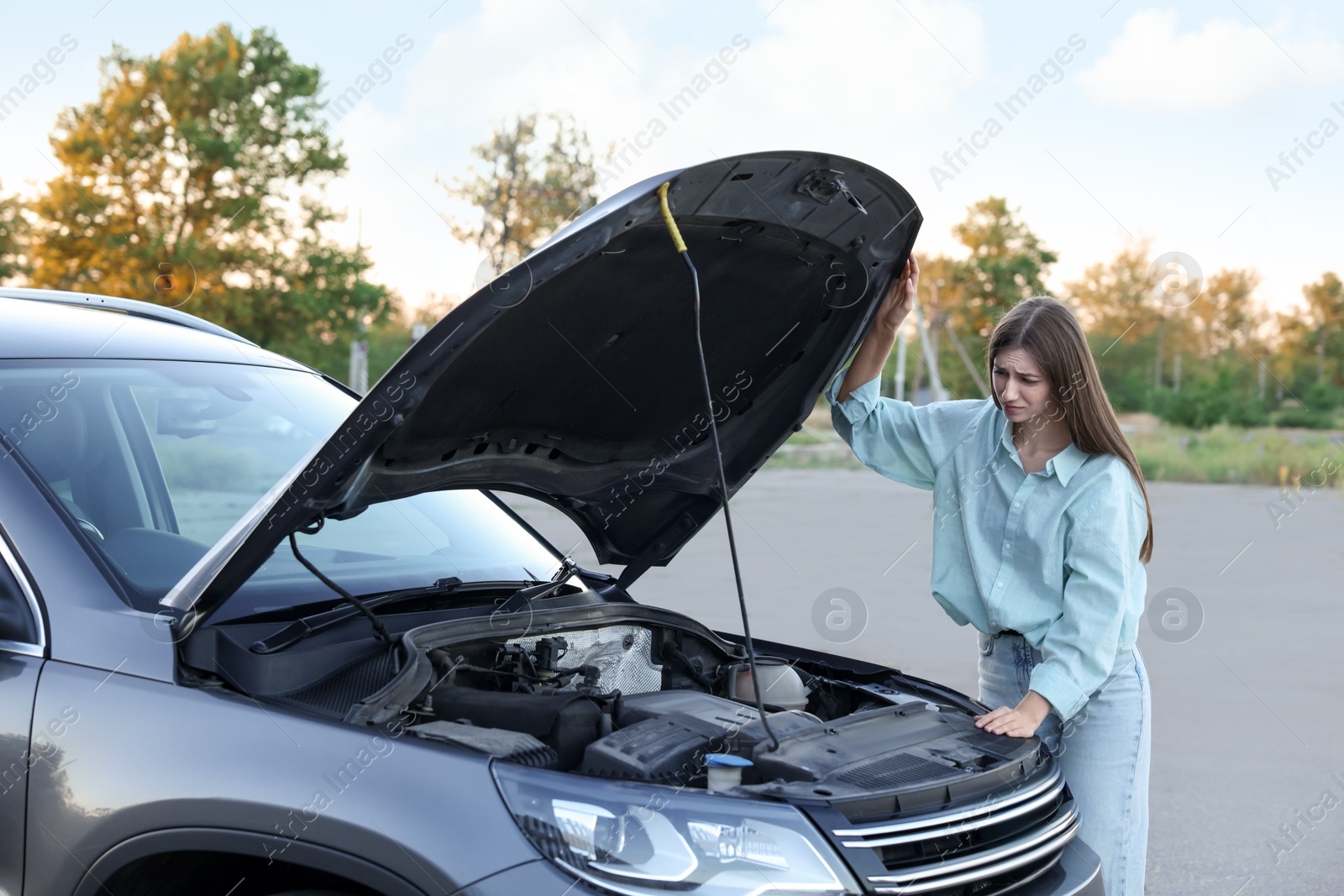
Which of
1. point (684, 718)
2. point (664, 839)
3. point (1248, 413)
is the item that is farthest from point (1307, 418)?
point (664, 839)

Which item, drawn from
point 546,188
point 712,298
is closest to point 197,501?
point 712,298

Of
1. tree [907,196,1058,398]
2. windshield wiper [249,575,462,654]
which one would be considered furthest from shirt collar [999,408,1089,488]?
tree [907,196,1058,398]

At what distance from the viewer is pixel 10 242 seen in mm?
26641

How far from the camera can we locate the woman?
9.20 feet

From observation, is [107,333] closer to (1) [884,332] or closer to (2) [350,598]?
(2) [350,598]

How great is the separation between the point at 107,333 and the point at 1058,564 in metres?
2.68

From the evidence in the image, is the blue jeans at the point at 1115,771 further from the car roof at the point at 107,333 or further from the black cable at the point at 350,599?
Answer: the car roof at the point at 107,333

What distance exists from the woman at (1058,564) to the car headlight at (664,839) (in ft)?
2.84

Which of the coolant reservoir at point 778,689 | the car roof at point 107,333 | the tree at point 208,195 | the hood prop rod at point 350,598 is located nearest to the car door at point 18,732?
the hood prop rod at point 350,598

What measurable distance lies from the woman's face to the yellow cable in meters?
0.93

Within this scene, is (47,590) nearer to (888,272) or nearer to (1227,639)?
(888,272)

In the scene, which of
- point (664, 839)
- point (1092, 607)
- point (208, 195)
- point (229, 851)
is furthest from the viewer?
point (208, 195)

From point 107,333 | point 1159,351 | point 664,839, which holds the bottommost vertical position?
point 664,839

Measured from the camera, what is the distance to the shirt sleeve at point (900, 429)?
3.26 meters
